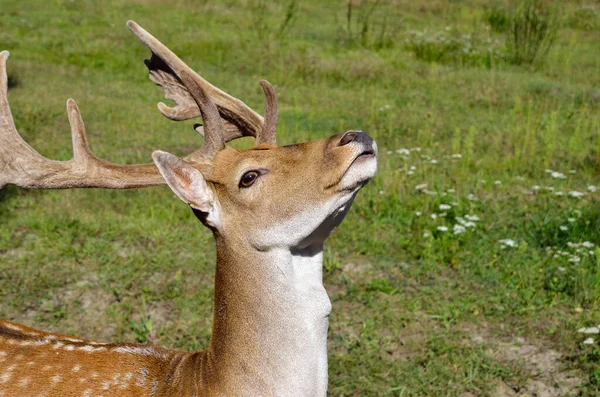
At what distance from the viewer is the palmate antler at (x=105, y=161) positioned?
2.77 m

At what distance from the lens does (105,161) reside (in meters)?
2.89

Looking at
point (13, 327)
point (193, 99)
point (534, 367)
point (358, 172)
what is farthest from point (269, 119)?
point (534, 367)

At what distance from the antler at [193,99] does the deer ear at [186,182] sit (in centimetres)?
38

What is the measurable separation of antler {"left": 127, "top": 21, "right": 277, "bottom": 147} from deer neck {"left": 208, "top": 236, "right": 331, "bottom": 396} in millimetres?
620

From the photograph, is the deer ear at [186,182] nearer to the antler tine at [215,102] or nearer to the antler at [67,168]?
the antler at [67,168]

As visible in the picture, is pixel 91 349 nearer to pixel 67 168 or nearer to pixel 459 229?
pixel 67 168

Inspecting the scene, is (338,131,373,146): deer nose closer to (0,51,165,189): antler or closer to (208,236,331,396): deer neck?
(208,236,331,396): deer neck

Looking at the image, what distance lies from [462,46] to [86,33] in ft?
18.8

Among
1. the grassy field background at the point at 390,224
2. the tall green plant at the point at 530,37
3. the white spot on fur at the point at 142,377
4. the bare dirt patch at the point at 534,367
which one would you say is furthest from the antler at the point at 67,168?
the tall green plant at the point at 530,37

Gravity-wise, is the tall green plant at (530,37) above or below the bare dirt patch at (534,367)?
above

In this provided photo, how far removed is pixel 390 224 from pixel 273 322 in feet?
10.9

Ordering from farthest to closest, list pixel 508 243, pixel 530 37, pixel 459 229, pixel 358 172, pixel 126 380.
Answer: pixel 530 37 → pixel 459 229 → pixel 508 243 → pixel 126 380 → pixel 358 172

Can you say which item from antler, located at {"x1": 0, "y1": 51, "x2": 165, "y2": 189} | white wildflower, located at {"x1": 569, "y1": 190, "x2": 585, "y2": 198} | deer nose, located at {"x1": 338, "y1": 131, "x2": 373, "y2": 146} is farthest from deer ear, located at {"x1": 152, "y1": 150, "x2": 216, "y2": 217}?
white wildflower, located at {"x1": 569, "y1": 190, "x2": 585, "y2": 198}

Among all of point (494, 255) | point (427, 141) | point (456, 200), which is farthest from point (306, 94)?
point (494, 255)
